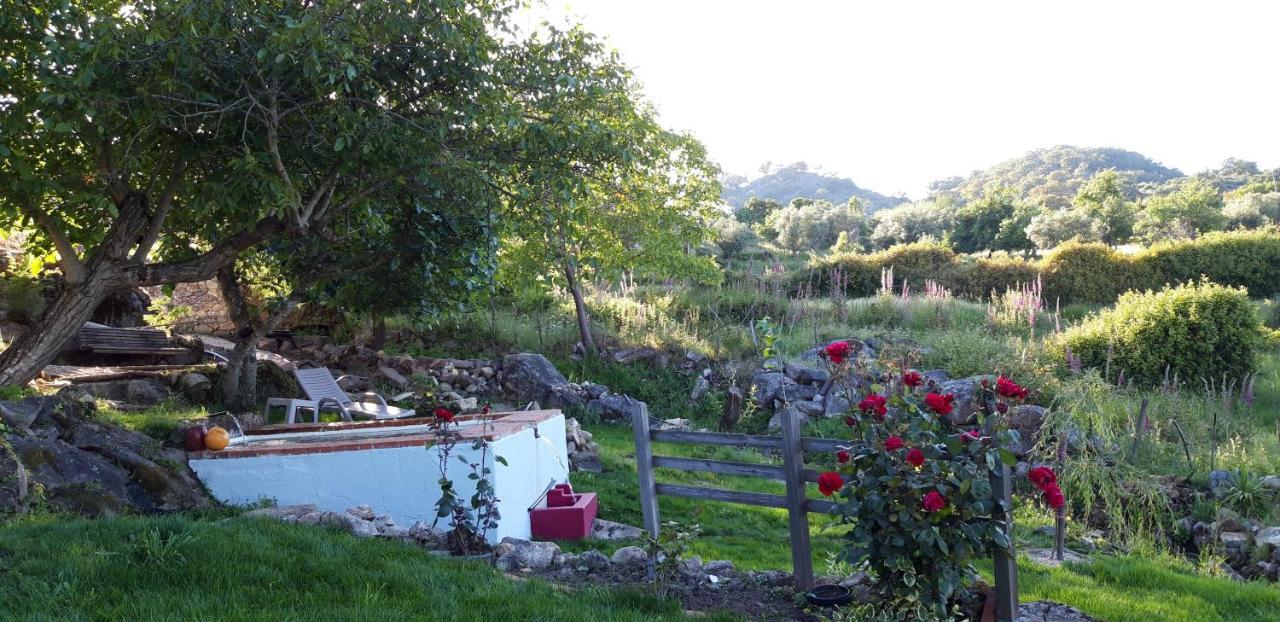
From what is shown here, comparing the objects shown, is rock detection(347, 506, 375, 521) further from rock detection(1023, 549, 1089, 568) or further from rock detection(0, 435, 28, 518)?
rock detection(1023, 549, 1089, 568)

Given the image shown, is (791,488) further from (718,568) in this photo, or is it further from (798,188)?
(798,188)

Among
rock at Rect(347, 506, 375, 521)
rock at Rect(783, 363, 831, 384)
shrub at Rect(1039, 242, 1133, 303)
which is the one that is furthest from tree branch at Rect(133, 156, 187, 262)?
shrub at Rect(1039, 242, 1133, 303)

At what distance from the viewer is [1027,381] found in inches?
389

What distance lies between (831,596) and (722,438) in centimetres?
118

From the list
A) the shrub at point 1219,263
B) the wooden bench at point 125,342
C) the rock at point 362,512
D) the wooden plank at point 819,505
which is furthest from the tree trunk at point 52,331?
the shrub at point 1219,263

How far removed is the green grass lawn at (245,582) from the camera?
3.33m

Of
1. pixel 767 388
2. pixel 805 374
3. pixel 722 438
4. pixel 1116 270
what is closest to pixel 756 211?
pixel 1116 270

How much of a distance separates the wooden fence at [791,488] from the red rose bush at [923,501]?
0.74 ft

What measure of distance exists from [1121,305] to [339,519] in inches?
429

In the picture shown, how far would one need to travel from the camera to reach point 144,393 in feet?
29.3

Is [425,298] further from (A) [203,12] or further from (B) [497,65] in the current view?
(A) [203,12]

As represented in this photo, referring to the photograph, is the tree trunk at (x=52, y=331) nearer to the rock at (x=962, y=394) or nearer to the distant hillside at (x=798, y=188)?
the rock at (x=962, y=394)

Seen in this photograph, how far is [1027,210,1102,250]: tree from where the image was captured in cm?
3002

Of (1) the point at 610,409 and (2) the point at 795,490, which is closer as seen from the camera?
(2) the point at 795,490
